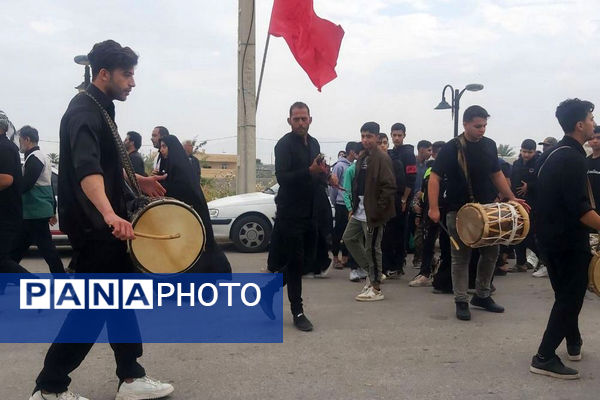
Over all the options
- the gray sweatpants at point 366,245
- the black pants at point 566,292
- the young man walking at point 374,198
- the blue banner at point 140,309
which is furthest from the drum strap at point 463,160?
the blue banner at point 140,309

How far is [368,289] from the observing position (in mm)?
6793

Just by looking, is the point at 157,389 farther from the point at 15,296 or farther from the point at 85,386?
the point at 15,296

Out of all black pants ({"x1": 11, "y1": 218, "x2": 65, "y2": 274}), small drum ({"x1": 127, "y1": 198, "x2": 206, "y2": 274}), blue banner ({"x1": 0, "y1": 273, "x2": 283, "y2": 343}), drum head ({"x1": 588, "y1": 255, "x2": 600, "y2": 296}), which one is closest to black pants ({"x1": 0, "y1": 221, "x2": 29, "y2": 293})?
blue banner ({"x1": 0, "y1": 273, "x2": 283, "y2": 343})

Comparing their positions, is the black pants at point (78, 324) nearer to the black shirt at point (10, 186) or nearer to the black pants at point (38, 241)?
Result: the black shirt at point (10, 186)

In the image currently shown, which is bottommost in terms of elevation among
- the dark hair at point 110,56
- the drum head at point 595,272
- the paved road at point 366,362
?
the paved road at point 366,362

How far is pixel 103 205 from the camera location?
316 centimetres

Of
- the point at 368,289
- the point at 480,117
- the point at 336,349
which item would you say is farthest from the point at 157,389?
the point at 480,117

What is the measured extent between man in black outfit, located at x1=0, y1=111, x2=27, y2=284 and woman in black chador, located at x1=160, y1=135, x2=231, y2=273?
1.43 m

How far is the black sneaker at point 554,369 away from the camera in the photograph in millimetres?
4180

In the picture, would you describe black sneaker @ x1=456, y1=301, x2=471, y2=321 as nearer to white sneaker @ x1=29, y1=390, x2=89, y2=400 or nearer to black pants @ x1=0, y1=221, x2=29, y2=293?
white sneaker @ x1=29, y1=390, x2=89, y2=400

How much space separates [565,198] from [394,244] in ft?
13.4

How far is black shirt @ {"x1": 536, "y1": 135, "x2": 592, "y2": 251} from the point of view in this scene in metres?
4.15

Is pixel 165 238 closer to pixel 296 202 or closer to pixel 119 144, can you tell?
pixel 119 144

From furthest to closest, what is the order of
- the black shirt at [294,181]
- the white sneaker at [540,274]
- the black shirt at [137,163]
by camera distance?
the white sneaker at [540,274], the black shirt at [137,163], the black shirt at [294,181]
